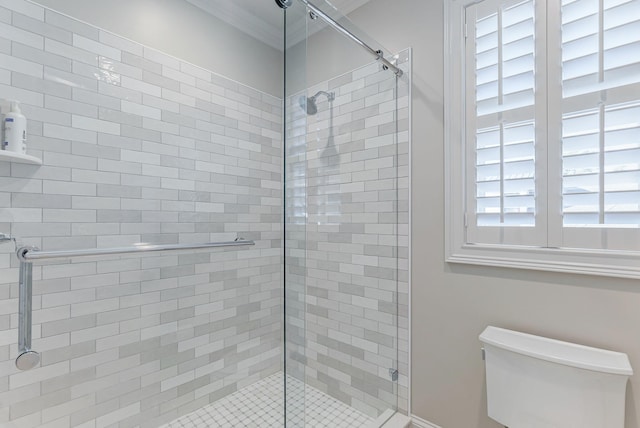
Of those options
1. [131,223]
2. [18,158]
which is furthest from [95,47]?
[131,223]

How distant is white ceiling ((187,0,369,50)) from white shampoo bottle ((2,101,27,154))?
1.02 m

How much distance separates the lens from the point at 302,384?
1.20 m

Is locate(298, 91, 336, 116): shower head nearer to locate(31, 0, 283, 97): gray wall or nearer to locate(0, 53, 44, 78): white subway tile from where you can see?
locate(31, 0, 283, 97): gray wall

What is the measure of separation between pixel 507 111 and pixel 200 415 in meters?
2.10

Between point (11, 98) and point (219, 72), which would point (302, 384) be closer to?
point (11, 98)

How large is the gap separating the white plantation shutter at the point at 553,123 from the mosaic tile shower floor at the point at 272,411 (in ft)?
3.25

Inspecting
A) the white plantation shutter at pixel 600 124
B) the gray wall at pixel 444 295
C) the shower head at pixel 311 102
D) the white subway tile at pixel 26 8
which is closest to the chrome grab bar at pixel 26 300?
the white subway tile at pixel 26 8

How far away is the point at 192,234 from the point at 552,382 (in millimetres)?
1674

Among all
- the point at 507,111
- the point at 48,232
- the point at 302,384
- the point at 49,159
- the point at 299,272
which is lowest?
the point at 302,384

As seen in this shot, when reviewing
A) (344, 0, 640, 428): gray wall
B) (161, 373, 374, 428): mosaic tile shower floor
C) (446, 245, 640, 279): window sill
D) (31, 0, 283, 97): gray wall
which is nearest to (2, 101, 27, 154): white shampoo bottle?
(31, 0, 283, 97): gray wall

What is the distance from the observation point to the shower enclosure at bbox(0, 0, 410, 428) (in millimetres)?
1176

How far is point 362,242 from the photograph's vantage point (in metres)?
1.54

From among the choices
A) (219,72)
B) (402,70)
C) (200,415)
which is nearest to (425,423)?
(200,415)

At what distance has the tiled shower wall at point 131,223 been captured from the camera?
3.95 ft
